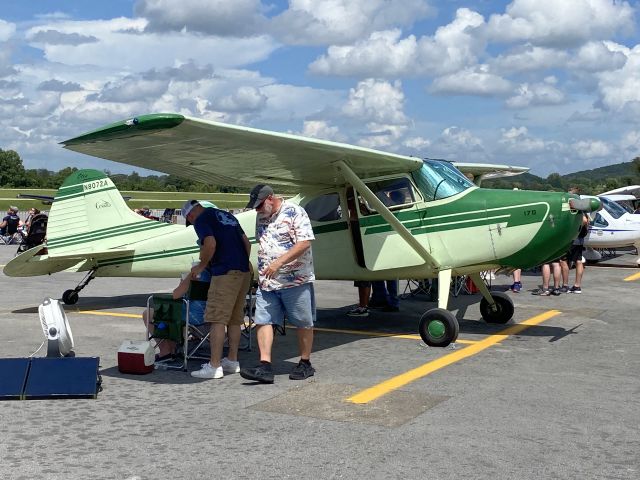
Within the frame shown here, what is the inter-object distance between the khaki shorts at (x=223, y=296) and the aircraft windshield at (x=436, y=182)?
2.98m

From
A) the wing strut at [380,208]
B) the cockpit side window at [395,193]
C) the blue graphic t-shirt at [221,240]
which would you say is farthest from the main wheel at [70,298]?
the blue graphic t-shirt at [221,240]

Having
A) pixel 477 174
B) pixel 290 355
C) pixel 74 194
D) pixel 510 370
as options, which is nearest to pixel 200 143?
pixel 290 355

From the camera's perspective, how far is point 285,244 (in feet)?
20.3

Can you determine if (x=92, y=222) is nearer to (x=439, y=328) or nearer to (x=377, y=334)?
(x=377, y=334)

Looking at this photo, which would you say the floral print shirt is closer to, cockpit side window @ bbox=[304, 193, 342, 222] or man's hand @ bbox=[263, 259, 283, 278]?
man's hand @ bbox=[263, 259, 283, 278]

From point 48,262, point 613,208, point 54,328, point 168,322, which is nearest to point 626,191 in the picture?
point 613,208

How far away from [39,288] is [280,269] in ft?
30.4

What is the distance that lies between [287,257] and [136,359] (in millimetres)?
1687

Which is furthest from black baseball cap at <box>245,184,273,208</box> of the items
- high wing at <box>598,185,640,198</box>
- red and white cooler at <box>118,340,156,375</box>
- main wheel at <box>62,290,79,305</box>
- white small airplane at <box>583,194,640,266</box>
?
high wing at <box>598,185,640,198</box>

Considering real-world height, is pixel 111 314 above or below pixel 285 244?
below

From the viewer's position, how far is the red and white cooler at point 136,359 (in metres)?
6.43

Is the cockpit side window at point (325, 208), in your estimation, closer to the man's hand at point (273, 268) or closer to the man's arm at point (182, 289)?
the man's arm at point (182, 289)

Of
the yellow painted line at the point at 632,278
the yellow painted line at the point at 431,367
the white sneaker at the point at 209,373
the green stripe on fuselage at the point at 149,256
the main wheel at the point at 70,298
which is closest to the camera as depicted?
the yellow painted line at the point at 431,367

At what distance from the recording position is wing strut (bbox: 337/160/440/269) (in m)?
8.20
